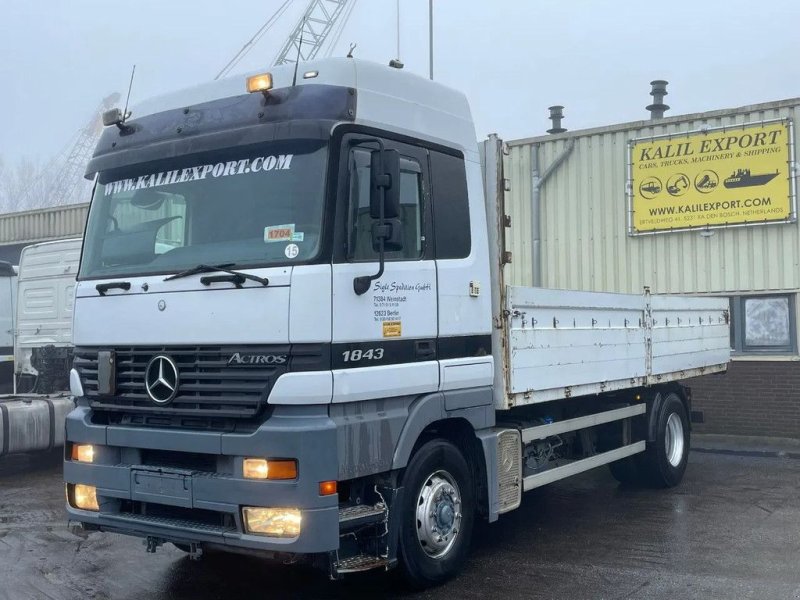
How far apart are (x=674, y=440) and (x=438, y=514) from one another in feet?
15.6

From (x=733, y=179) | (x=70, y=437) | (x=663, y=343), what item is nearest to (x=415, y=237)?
(x=70, y=437)

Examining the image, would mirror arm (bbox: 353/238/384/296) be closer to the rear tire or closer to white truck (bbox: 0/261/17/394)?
the rear tire

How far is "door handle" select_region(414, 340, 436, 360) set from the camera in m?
5.62

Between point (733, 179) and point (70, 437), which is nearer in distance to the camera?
point (70, 437)

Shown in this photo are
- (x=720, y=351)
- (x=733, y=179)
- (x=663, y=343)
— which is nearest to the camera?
(x=663, y=343)

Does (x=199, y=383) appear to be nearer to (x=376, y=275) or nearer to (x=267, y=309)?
(x=267, y=309)

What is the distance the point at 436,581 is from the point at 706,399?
28.8 ft

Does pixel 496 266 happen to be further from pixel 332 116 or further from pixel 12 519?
pixel 12 519

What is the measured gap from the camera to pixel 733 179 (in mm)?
12812

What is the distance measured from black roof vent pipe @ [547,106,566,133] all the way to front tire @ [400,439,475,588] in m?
11.3

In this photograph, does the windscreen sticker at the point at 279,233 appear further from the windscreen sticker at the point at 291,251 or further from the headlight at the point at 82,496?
the headlight at the point at 82,496

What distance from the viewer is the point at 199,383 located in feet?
16.8

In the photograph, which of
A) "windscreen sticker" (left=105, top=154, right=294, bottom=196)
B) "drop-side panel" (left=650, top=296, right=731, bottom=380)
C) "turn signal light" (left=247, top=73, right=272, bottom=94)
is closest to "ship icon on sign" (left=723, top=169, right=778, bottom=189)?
"drop-side panel" (left=650, top=296, right=731, bottom=380)

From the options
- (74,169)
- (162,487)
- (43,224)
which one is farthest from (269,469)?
(74,169)
